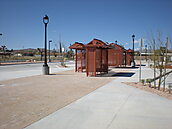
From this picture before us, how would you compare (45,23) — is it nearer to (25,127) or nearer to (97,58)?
(97,58)

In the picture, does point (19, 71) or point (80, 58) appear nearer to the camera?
→ point (80, 58)

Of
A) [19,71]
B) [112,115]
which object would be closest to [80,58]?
[19,71]

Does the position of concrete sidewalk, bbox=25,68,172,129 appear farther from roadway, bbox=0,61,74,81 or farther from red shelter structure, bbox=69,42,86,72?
red shelter structure, bbox=69,42,86,72

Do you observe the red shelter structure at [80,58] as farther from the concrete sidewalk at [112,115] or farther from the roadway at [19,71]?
the concrete sidewalk at [112,115]

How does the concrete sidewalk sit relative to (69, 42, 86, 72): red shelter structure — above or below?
below

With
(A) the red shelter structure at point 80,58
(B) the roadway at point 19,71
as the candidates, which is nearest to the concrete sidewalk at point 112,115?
(B) the roadway at point 19,71

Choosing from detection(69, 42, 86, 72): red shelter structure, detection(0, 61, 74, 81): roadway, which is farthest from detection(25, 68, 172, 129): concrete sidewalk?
detection(69, 42, 86, 72): red shelter structure

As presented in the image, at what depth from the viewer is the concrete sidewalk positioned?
3.99 meters

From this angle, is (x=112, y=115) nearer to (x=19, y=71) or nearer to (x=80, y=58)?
(x=80, y=58)

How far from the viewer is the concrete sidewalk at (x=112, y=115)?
3990 millimetres

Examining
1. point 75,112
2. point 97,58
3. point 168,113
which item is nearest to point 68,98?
point 75,112

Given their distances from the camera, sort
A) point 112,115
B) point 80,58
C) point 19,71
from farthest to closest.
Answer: point 19,71 < point 80,58 < point 112,115

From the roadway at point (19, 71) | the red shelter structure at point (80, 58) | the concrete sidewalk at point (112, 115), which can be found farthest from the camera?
the red shelter structure at point (80, 58)

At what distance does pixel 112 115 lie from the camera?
463cm
